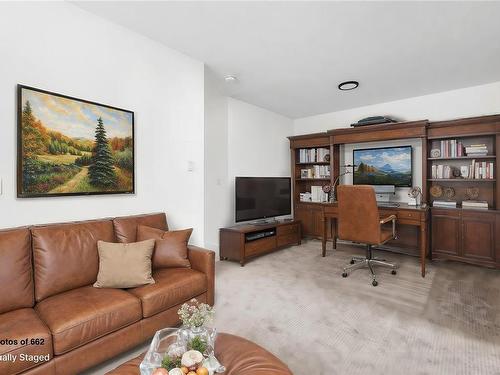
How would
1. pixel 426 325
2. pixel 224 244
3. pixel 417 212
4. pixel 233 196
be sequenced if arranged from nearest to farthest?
pixel 426 325, pixel 417 212, pixel 224 244, pixel 233 196

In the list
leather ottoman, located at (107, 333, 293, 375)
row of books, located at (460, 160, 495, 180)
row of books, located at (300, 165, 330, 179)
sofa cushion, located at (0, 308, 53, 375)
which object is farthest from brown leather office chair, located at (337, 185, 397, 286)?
sofa cushion, located at (0, 308, 53, 375)

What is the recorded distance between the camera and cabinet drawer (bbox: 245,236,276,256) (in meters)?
3.77

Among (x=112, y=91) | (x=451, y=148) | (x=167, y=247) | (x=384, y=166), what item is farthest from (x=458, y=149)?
(x=112, y=91)

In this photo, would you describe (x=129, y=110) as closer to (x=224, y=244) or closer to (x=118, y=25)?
(x=118, y=25)

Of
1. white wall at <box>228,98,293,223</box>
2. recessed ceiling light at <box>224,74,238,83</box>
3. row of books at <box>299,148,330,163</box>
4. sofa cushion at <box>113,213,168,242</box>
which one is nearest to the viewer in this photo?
sofa cushion at <box>113,213,168,242</box>

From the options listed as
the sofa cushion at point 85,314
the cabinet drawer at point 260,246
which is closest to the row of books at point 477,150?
the cabinet drawer at point 260,246

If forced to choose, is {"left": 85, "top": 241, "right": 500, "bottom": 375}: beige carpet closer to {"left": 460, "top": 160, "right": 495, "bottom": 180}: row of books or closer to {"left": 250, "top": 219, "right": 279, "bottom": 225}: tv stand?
{"left": 250, "top": 219, "right": 279, "bottom": 225}: tv stand

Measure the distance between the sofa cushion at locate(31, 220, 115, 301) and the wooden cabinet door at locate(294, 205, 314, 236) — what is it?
378 centimetres

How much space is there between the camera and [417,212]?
11.2ft

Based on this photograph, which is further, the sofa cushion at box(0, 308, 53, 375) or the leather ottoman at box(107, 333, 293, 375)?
the sofa cushion at box(0, 308, 53, 375)

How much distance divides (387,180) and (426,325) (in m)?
2.81

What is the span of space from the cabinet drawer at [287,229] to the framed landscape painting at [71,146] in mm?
2479

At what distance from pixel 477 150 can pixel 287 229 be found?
2863 mm

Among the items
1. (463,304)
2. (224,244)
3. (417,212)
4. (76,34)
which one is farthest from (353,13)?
(224,244)
